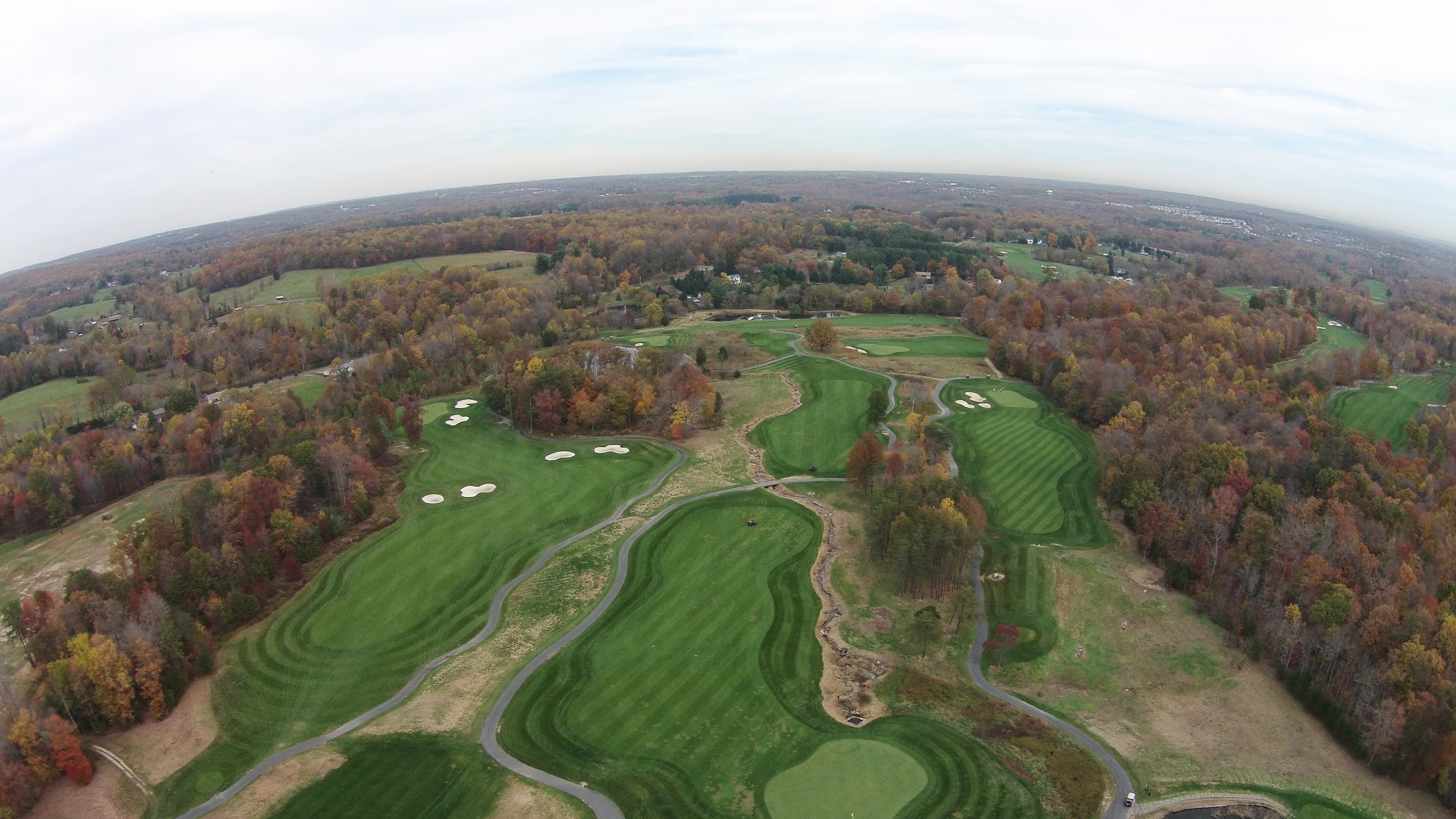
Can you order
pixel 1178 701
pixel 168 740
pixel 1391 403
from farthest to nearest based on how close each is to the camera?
pixel 1391 403 < pixel 1178 701 < pixel 168 740

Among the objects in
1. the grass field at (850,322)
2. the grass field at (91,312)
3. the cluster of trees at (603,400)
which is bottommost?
the cluster of trees at (603,400)

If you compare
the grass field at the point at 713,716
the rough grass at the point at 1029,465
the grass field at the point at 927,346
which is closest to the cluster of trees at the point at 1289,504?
the rough grass at the point at 1029,465

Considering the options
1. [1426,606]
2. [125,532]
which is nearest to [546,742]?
[125,532]

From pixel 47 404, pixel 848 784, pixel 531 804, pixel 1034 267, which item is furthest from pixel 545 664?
pixel 1034 267

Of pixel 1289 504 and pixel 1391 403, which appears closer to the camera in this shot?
pixel 1289 504

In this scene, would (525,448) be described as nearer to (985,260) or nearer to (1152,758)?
(1152,758)

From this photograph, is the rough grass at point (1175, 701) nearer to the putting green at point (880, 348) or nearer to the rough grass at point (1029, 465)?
the rough grass at point (1029, 465)

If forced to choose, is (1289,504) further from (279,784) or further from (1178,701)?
(279,784)
